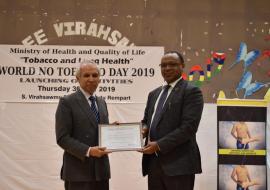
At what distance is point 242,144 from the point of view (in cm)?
409

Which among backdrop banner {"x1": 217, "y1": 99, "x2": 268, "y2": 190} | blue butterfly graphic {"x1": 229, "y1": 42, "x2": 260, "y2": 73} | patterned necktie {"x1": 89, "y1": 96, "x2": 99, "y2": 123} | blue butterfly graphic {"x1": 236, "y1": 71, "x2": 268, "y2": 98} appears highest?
blue butterfly graphic {"x1": 229, "y1": 42, "x2": 260, "y2": 73}

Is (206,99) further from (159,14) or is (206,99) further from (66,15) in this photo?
(66,15)

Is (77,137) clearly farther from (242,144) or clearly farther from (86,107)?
Result: (242,144)

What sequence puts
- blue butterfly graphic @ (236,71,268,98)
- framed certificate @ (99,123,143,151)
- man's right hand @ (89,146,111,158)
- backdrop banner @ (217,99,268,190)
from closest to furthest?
man's right hand @ (89,146,111,158) → framed certificate @ (99,123,143,151) → backdrop banner @ (217,99,268,190) → blue butterfly graphic @ (236,71,268,98)

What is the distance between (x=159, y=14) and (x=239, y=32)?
3.19 feet

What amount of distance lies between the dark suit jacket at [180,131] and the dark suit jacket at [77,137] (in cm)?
43

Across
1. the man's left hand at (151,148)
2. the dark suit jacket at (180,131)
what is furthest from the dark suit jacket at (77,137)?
the dark suit jacket at (180,131)

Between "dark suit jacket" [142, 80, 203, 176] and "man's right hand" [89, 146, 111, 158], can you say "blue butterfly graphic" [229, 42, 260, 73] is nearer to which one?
"dark suit jacket" [142, 80, 203, 176]

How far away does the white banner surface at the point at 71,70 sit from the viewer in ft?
14.5

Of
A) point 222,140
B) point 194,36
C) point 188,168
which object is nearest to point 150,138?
point 188,168

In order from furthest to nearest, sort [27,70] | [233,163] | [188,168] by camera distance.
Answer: [27,70] → [233,163] → [188,168]

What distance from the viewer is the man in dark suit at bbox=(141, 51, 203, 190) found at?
8.30 feet

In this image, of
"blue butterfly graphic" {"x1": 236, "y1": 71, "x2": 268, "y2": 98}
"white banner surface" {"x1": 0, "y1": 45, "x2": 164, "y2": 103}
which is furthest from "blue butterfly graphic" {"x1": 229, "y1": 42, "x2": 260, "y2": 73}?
"white banner surface" {"x1": 0, "y1": 45, "x2": 164, "y2": 103}

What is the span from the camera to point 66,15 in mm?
4469
